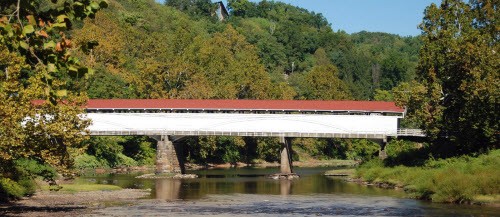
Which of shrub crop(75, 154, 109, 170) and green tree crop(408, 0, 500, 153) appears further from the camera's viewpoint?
shrub crop(75, 154, 109, 170)

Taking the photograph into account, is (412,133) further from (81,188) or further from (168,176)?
(81,188)

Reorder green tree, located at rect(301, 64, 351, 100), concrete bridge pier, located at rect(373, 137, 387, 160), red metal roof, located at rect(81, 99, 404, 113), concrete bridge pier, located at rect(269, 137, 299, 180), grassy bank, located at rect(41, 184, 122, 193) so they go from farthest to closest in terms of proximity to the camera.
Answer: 1. green tree, located at rect(301, 64, 351, 100)
2. red metal roof, located at rect(81, 99, 404, 113)
3. concrete bridge pier, located at rect(373, 137, 387, 160)
4. concrete bridge pier, located at rect(269, 137, 299, 180)
5. grassy bank, located at rect(41, 184, 122, 193)

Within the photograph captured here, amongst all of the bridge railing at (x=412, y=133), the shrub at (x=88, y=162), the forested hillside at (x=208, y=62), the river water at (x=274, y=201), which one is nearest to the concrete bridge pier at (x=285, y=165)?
the river water at (x=274, y=201)

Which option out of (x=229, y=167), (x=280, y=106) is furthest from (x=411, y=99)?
(x=229, y=167)

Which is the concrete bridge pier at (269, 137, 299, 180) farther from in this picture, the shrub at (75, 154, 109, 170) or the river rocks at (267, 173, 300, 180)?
the shrub at (75, 154, 109, 170)

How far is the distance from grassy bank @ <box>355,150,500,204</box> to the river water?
1.30 m

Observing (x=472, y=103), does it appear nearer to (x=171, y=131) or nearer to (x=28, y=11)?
(x=171, y=131)

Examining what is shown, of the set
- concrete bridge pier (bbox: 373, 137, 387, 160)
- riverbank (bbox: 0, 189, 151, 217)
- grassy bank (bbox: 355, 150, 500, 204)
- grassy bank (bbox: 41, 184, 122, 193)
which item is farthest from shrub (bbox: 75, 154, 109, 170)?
grassy bank (bbox: 355, 150, 500, 204)

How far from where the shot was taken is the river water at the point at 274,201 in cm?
3772

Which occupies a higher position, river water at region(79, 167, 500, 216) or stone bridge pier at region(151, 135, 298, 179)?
stone bridge pier at region(151, 135, 298, 179)

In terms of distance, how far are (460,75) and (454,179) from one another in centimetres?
1696

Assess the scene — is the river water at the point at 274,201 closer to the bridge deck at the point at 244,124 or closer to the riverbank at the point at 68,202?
the riverbank at the point at 68,202

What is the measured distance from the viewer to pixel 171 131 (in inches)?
2997

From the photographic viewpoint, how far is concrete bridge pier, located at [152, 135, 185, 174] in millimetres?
74750
